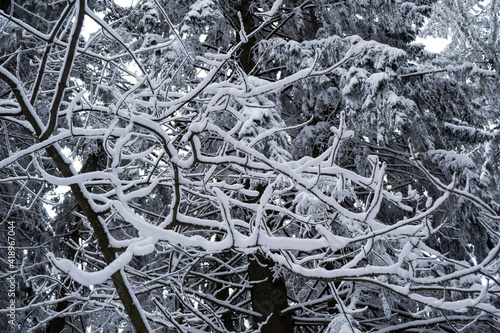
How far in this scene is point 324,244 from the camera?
1.56 m

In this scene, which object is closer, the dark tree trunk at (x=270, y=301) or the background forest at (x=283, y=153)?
the background forest at (x=283, y=153)

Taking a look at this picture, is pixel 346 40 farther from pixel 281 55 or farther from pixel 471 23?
pixel 471 23

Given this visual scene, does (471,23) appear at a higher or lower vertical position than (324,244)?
higher

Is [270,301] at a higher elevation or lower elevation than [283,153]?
lower

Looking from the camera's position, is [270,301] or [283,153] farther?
[270,301]

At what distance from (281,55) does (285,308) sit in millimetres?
3172

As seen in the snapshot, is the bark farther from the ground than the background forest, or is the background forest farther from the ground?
the background forest

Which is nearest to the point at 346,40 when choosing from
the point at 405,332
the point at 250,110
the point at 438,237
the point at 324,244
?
the point at 250,110

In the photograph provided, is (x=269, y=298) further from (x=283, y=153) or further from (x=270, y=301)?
(x=283, y=153)

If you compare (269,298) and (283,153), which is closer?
(283,153)

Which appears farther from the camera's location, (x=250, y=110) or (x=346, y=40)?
(x=346, y=40)

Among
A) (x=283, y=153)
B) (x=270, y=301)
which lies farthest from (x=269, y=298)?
(x=283, y=153)

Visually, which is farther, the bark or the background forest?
the bark

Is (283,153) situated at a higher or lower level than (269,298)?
higher
